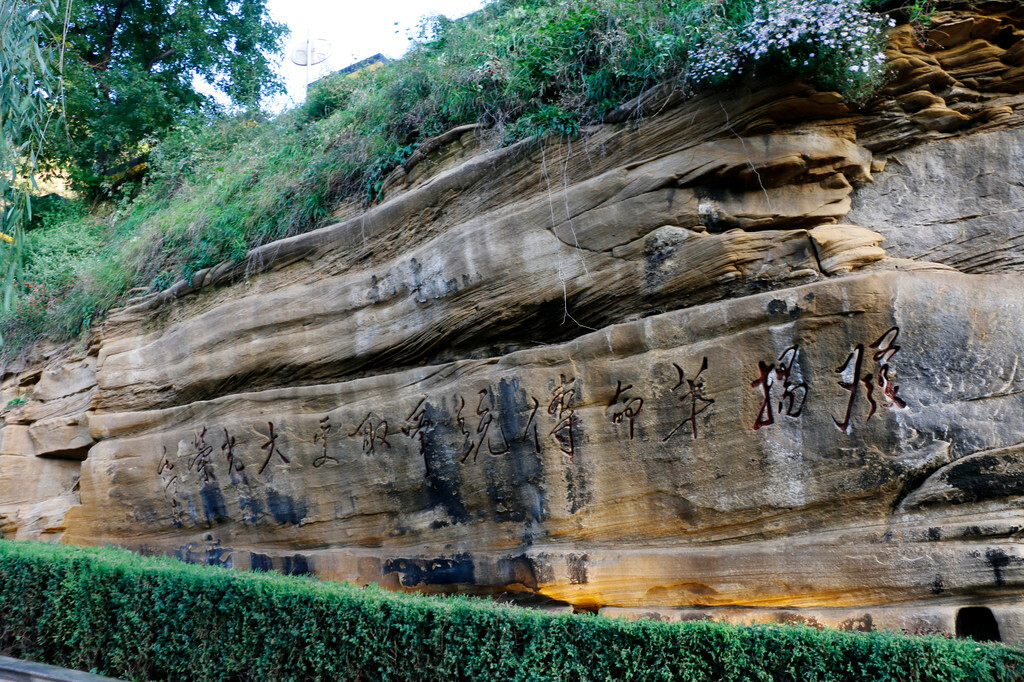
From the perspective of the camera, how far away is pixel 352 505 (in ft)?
20.5

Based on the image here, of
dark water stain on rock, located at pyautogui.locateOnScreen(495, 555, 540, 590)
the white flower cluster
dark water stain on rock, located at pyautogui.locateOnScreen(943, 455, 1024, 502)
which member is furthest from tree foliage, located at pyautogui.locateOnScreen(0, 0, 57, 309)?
dark water stain on rock, located at pyautogui.locateOnScreen(943, 455, 1024, 502)

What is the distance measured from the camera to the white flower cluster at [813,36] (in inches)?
189

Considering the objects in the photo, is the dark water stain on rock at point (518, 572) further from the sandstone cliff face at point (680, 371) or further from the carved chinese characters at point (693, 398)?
the carved chinese characters at point (693, 398)

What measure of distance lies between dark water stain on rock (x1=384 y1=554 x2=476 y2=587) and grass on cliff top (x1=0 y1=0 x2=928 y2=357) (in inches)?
140

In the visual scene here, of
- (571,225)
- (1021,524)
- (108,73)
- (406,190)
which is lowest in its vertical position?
(1021,524)

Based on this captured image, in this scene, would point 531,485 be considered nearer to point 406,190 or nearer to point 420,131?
point 406,190

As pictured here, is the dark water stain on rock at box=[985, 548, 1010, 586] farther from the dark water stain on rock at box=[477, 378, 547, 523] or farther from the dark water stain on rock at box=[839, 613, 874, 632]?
the dark water stain on rock at box=[477, 378, 547, 523]

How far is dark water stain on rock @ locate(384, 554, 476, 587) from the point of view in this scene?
5434 mm

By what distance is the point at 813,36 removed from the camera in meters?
4.86

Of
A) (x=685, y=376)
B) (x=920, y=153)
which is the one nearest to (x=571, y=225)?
(x=685, y=376)

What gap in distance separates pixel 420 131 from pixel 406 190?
2.48 ft

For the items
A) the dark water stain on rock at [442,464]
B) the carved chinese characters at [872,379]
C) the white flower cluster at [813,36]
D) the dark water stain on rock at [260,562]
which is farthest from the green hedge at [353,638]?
the white flower cluster at [813,36]

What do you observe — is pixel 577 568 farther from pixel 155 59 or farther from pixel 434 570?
pixel 155 59

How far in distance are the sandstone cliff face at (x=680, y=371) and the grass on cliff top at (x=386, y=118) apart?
0.30 m
